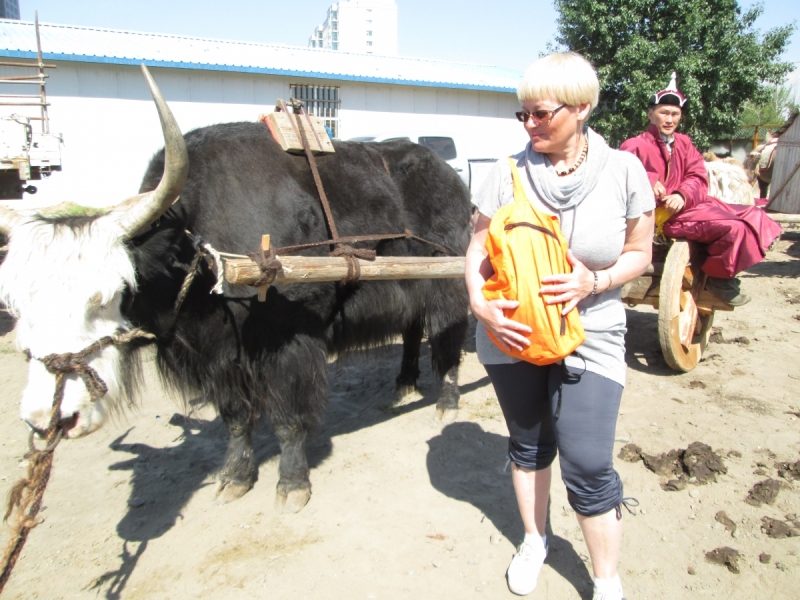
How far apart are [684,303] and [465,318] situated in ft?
5.23

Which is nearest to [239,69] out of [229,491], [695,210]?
[695,210]

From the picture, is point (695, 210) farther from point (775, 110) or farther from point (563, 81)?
point (775, 110)

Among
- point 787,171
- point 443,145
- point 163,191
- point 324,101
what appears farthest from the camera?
point 324,101

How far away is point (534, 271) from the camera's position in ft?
5.72

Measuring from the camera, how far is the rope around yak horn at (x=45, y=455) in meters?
1.86

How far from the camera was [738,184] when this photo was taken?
20.6 feet

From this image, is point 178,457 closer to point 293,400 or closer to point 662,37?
point 293,400

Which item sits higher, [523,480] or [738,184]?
[738,184]

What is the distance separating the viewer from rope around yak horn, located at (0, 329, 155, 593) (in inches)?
73.2

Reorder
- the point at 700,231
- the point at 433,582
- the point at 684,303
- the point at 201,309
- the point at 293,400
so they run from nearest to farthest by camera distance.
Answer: the point at 433,582 < the point at 201,309 < the point at 293,400 < the point at 700,231 < the point at 684,303

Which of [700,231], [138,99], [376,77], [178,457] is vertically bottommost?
[178,457]

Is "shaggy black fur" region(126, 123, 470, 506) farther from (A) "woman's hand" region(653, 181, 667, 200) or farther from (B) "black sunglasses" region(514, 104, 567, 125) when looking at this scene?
(A) "woman's hand" region(653, 181, 667, 200)

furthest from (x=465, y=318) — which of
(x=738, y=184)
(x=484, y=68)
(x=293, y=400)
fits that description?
(x=484, y=68)

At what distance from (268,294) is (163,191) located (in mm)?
730
